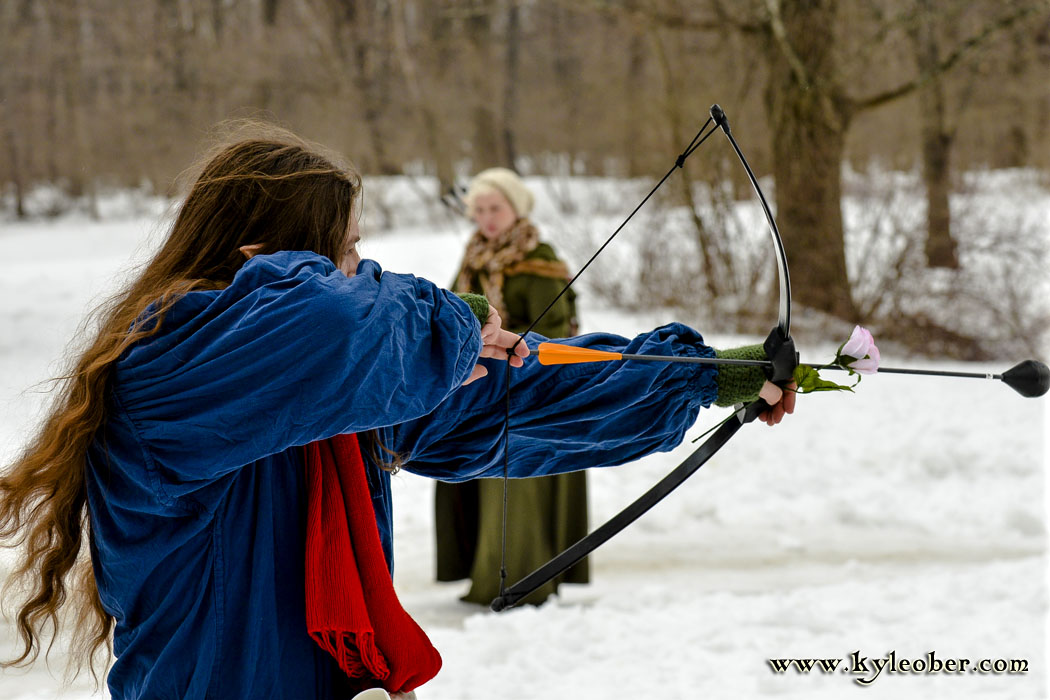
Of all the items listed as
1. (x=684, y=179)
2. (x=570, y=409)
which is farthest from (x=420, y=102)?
(x=570, y=409)

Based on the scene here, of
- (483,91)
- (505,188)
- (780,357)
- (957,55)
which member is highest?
(483,91)

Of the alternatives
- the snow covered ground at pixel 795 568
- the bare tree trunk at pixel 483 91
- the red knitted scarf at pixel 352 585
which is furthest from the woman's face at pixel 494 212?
the bare tree trunk at pixel 483 91

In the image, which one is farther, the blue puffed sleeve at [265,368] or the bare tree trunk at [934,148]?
the bare tree trunk at [934,148]

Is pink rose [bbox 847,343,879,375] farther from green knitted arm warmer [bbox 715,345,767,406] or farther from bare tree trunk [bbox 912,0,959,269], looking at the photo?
bare tree trunk [bbox 912,0,959,269]

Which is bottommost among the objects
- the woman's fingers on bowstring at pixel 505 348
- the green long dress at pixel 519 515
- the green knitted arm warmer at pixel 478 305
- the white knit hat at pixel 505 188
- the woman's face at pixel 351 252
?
the green long dress at pixel 519 515

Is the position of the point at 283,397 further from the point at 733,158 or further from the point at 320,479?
the point at 733,158

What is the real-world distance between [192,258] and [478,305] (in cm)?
48

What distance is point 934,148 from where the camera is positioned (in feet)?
40.2

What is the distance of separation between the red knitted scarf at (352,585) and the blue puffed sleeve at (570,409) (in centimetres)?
25

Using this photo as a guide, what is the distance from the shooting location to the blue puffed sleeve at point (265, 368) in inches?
55.9

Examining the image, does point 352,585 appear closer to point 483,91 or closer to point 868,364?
point 868,364

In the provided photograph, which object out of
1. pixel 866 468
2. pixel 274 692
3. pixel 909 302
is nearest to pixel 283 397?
pixel 274 692

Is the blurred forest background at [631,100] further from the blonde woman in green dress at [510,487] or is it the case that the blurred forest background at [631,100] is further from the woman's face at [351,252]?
the woman's face at [351,252]

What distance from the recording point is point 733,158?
34.6 ft
